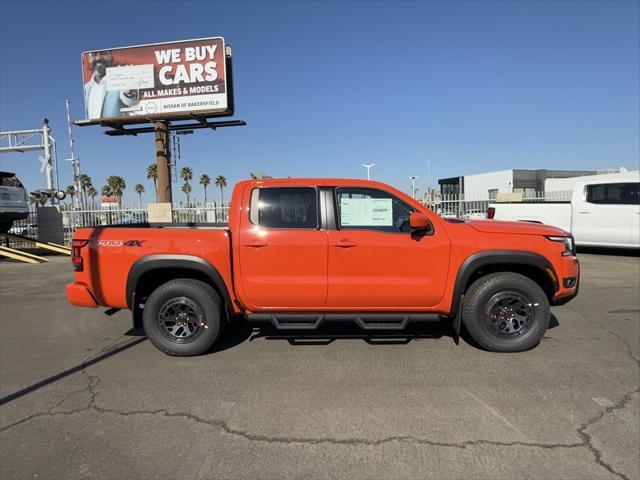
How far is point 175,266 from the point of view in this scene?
14.4ft

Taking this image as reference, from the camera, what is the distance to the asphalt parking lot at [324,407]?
268cm

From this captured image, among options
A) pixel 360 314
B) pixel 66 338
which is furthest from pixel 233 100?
pixel 360 314

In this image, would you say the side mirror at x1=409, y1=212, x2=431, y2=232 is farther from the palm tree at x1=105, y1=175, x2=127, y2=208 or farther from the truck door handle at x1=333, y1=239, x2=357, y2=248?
the palm tree at x1=105, y1=175, x2=127, y2=208

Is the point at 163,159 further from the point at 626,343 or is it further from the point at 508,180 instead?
the point at 508,180

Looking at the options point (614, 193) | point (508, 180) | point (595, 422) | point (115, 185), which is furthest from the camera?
point (115, 185)

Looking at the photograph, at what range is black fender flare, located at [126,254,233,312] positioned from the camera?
14.3ft

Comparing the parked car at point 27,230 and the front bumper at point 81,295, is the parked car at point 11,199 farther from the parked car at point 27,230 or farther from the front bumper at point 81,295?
the front bumper at point 81,295

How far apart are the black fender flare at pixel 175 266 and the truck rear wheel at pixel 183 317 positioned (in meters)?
0.19

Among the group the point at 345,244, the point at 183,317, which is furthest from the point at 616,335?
the point at 183,317

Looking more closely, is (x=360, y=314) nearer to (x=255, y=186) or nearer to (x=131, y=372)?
(x=255, y=186)

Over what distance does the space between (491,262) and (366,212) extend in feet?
4.66

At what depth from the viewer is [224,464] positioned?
269cm

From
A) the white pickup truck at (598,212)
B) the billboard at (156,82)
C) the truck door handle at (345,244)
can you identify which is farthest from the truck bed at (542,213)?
the billboard at (156,82)

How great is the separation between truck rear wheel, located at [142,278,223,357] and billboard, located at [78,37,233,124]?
13413mm
